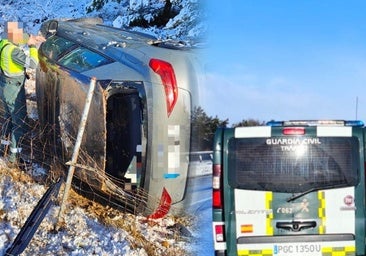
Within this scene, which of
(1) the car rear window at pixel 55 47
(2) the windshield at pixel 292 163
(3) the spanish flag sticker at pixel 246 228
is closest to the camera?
(2) the windshield at pixel 292 163

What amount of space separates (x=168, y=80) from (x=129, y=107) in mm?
693

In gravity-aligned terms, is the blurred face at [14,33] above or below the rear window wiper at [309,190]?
above

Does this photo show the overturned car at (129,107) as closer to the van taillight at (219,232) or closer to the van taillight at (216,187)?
the van taillight at (216,187)

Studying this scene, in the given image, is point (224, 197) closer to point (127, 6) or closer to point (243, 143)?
point (243, 143)

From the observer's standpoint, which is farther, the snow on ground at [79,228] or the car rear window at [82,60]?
the car rear window at [82,60]

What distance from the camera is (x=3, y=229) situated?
189 inches

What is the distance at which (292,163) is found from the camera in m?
4.33

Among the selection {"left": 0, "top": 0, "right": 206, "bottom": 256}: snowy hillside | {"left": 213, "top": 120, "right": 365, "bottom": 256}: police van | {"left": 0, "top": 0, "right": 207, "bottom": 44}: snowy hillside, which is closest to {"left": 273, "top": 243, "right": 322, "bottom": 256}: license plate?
{"left": 213, "top": 120, "right": 365, "bottom": 256}: police van

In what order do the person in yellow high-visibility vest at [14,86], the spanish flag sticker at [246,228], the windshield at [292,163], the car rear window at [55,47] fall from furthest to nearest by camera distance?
the person in yellow high-visibility vest at [14,86]
the car rear window at [55,47]
the spanish flag sticker at [246,228]
the windshield at [292,163]

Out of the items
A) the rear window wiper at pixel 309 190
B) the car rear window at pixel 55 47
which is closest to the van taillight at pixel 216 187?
the rear window wiper at pixel 309 190

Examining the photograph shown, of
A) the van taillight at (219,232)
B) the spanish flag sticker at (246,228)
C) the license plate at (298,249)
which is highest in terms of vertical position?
the spanish flag sticker at (246,228)

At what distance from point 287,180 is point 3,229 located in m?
2.47

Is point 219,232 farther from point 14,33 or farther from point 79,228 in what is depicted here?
point 14,33

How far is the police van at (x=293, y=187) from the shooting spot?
169 inches
